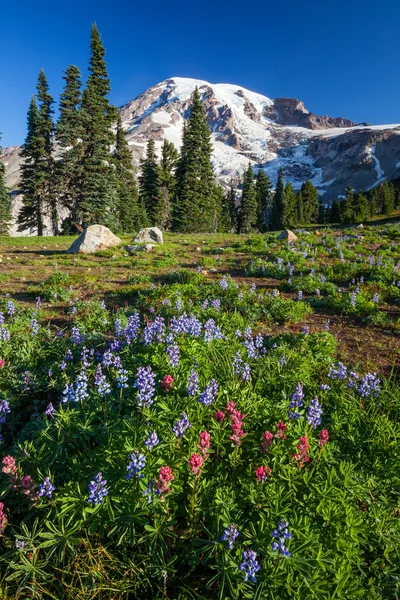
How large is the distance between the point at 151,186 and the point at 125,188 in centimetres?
789

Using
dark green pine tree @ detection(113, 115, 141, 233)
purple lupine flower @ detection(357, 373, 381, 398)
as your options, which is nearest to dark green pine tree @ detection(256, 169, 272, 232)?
dark green pine tree @ detection(113, 115, 141, 233)

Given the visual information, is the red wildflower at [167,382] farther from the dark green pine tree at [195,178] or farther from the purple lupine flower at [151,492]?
the dark green pine tree at [195,178]

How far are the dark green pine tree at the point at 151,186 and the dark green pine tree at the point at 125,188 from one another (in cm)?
204

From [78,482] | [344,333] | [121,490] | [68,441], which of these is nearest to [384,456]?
[121,490]

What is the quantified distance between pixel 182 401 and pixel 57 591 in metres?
1.77

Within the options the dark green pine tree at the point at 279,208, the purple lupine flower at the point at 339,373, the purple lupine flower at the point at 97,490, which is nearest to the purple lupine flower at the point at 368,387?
the purple lupine flower at the point at 339,373

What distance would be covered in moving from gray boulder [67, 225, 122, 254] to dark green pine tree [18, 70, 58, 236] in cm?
2515

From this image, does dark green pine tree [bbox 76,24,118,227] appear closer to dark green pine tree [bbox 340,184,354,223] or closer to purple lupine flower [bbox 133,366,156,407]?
purple lupine flower [bbox 133,366,156,407]

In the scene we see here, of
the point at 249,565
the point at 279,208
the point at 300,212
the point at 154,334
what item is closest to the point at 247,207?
the point at 279,208

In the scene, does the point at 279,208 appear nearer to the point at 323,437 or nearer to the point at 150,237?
the point at 150,237

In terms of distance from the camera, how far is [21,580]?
237cm

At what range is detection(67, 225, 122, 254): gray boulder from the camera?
17375 millimetres

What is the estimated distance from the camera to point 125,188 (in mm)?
46250

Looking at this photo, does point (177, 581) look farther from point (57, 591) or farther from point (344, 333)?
point (344, 333)
